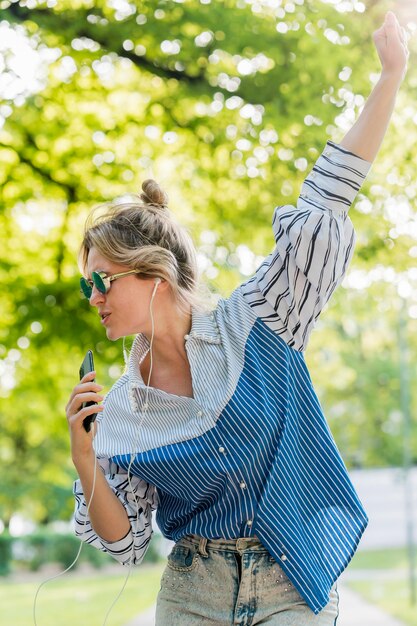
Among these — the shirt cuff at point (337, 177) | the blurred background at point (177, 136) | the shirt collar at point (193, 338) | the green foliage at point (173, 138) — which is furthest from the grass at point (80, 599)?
the shirt cuff at point (337, 177)

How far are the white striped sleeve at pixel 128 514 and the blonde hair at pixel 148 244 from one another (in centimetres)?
51

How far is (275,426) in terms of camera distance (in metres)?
2.41

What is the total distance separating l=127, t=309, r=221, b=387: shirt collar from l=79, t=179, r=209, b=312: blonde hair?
0.19ft

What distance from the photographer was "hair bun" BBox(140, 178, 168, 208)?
281cm

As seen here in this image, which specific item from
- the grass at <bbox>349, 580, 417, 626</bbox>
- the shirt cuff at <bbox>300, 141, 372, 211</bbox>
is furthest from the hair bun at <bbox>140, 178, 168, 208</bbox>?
the grass at <bbox>349, 580, 417, 626</bbox>

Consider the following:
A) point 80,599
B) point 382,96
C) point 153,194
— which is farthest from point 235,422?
point 80,599

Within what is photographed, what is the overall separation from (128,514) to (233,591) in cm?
42

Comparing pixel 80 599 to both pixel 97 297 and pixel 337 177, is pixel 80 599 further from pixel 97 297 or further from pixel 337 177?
pixel 337 177

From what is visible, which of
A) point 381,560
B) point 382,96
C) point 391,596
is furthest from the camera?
point 381,560

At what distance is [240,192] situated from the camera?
7711 mm

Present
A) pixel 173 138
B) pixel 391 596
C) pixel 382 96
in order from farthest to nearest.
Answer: pixel 391 596
pixel 173 138
pixel 382 96

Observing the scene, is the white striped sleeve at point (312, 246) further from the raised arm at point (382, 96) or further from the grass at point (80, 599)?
the grass at point (80, 599)

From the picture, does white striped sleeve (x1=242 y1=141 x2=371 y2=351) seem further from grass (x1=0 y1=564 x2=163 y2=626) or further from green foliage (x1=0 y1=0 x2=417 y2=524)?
grass (x1=0 y1=564 x2=163 y2=626)

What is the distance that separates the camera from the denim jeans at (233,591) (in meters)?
2.38
